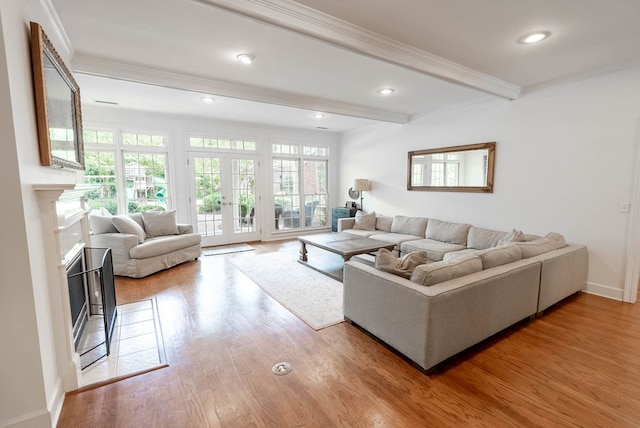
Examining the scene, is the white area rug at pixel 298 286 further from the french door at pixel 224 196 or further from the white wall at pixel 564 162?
the white wall at pixel 564 162

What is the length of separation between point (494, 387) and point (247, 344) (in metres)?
1.87

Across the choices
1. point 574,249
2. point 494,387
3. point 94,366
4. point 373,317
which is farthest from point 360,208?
point 94,366

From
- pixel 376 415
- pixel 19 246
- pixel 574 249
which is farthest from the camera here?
pixel 574 249

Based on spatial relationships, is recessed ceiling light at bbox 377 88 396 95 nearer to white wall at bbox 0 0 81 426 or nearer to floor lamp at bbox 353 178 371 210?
floor lamp at bbox 353 178 371 210

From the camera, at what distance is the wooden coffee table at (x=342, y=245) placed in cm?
404

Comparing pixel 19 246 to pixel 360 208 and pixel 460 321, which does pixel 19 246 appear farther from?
pixel 360 208

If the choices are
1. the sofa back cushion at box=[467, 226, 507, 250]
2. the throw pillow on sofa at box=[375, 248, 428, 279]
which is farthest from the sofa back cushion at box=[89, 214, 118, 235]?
the sofa back cushion at box=[467, 226, 507, 250]

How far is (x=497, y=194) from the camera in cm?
438

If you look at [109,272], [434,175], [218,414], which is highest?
[434,175]

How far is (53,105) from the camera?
6.82 ft

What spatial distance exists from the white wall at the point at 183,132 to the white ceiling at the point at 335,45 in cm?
71

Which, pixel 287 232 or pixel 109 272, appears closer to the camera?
pixel 109 272

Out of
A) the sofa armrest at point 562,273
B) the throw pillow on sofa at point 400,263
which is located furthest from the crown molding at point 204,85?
the sofa armrest at point 562,273

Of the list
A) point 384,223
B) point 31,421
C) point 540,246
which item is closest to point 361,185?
point 384,223
